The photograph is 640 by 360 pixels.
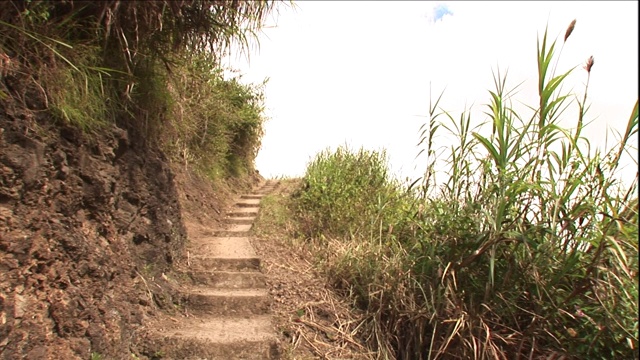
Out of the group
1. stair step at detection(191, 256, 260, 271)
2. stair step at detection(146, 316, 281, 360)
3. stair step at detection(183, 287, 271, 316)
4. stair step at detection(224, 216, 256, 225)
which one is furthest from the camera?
stair step at detection(224, 216, 256, 225)

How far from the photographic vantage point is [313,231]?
5.85m

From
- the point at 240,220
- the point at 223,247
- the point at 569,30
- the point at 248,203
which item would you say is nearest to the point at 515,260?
the point at 569,30

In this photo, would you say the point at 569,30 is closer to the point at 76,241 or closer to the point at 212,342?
the point at 212,342

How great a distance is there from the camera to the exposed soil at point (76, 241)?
2.25 meters

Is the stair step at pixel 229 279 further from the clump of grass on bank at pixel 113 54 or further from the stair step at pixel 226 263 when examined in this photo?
the clump of grass on bank at pixel 113 54

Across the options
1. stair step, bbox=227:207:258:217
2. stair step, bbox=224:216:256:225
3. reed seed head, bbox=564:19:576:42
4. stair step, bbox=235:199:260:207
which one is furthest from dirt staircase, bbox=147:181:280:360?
reed seed head, bbox=564:19:576:42

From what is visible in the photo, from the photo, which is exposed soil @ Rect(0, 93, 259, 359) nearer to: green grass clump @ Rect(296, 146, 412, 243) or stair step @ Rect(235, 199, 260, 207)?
green grass clump @ Rect(296, 146, 412, 243)

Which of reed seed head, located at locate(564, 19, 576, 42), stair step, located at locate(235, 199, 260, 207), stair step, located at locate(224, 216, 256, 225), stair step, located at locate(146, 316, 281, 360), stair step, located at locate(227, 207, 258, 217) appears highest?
reed seed head, located at locate(564, 19, 576, 42)

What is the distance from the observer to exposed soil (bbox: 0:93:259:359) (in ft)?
7.39

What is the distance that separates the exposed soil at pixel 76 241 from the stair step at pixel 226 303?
0.47 feet

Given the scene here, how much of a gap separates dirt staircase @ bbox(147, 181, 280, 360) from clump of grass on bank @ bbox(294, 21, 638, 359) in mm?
957

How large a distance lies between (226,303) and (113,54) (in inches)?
81.6

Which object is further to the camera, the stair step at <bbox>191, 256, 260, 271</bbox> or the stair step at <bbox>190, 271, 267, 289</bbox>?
the stair step at <bbox>191, 256, 260, 271</bbox>

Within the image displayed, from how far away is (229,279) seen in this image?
4059 mm
